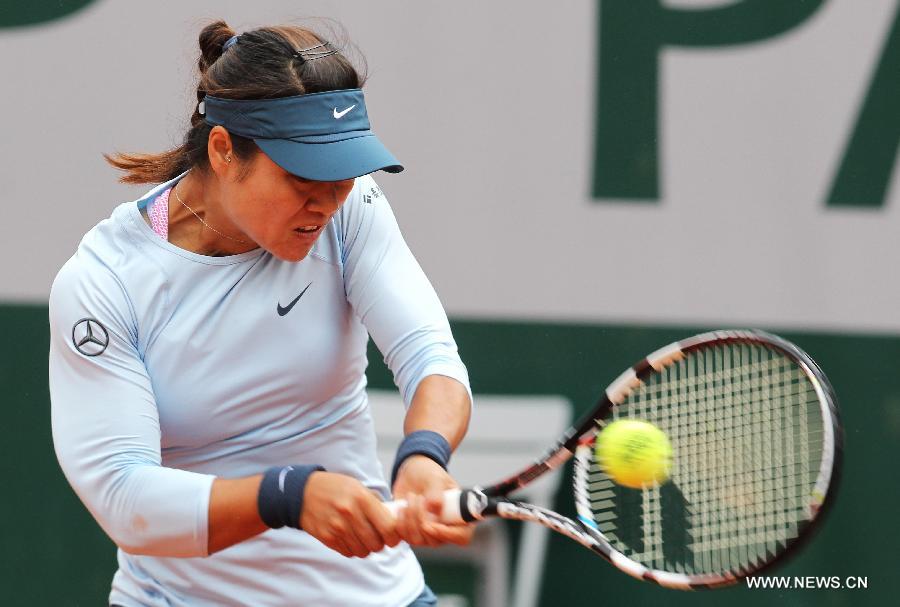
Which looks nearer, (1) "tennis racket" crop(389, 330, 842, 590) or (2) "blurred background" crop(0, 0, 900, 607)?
(1) "tennis racket" crop(389, 330, 842, 590)

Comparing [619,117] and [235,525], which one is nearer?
[235,525]

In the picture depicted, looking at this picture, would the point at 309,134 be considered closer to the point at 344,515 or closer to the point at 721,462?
the point at 344,515

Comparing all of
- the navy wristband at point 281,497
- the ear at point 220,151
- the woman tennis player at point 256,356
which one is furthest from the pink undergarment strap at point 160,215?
the navy wristband at point 281,497

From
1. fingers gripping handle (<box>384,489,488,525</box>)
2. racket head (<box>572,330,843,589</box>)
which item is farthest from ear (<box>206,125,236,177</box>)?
racket head (<box>572,330,843,589</box>)

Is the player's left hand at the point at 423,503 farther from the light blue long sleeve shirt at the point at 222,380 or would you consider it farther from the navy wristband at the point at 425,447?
the light blue long sleeve shirt at the point at 222,380

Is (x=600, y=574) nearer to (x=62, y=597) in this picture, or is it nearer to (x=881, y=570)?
(x=881, y=570)

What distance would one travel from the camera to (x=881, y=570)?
341 centimetres

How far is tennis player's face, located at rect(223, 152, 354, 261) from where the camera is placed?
188 centimetres

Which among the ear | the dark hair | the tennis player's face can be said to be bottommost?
the tennis player's face

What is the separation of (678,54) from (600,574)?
137 cm

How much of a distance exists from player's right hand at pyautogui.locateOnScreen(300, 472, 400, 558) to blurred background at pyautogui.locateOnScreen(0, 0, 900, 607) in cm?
156

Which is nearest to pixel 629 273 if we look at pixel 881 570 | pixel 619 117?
pixel 619 117

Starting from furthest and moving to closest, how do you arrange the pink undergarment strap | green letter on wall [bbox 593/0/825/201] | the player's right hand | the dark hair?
green letter on wall [bbox 593/0/825/201] < the pink undergarment strap < the dark hair < the player's right hand

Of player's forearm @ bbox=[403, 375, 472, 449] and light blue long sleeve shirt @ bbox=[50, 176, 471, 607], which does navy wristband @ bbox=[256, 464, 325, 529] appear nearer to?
light blue long sleeve shirt @ bbox=[50, 176, 471, 607]
